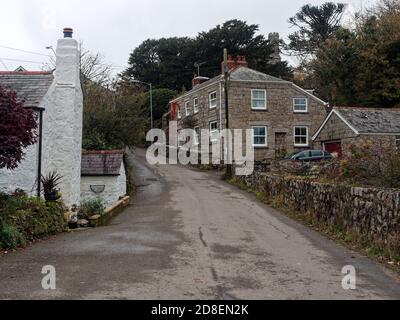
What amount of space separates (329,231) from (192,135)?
1215 inches

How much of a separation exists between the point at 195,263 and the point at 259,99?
3058cm

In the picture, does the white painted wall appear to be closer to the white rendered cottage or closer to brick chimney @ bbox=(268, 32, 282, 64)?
the white rendered cottage

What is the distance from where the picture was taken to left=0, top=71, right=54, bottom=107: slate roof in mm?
16416

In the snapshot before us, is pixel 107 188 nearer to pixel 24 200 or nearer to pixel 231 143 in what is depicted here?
pixel 24 200

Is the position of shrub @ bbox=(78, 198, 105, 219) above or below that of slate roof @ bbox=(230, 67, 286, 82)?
below

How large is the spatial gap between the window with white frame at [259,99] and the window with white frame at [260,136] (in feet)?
5.32

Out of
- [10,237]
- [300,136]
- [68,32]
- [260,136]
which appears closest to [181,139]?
[260,136]

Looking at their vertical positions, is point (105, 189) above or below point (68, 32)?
below

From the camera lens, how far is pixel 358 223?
41.5 feet

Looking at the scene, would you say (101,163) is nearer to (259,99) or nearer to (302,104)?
(259,99)

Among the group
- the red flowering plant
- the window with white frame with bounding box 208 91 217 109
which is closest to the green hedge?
the red flowering plant

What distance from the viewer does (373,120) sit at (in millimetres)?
33875
